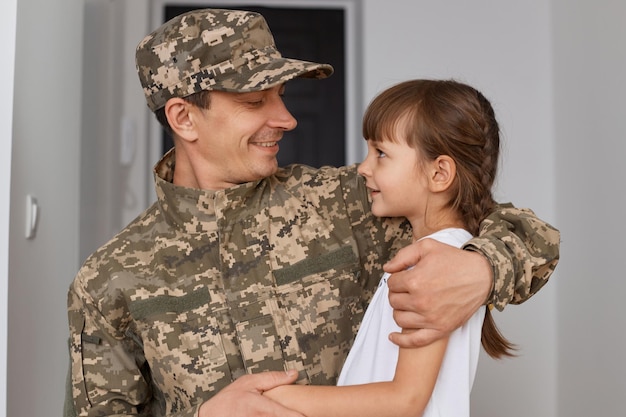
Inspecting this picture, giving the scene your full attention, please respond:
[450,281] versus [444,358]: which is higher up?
[450,281]

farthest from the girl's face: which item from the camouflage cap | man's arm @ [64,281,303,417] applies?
man's arm @ [64,281,303,417]

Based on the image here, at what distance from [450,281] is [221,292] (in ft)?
1.72

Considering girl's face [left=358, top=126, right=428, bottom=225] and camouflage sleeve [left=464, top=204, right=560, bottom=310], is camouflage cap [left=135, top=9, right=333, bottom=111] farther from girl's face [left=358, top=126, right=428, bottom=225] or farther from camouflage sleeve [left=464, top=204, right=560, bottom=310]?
camouflage sleeve [left=464, top=204, right=560, bottom=310]

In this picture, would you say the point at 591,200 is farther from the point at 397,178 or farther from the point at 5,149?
the point at 5,149

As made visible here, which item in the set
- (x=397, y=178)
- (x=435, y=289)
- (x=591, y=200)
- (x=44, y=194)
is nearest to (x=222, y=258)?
(x=397, y=178)

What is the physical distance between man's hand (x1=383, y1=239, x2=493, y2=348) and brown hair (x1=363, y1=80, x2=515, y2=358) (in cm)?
18

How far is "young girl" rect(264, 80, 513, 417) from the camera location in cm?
131

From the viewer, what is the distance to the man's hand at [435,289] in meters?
1.20

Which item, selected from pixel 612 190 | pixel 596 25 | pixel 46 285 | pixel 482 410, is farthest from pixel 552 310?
pixel 46 285

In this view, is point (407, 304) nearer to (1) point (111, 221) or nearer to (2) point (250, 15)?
(2) point (250, 15)

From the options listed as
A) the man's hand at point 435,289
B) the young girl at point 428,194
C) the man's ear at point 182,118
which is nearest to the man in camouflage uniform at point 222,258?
the man's ear at point 182,118

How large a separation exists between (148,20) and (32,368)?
2146 millimetres

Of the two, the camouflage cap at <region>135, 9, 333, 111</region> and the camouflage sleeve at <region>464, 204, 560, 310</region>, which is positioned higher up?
the camouflage cap at <region>135, 9, 333, 111</region>

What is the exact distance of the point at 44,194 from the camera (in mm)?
2098
